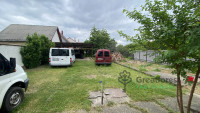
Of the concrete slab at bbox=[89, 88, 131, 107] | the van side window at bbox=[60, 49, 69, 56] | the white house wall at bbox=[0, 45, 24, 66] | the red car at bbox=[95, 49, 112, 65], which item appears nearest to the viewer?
the concrete slab at bbox=[89, 88, 131, 107]

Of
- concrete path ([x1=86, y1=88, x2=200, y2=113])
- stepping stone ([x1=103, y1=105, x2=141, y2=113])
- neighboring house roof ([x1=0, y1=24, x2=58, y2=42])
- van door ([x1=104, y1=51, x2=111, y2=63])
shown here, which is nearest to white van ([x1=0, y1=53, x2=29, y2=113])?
concrete path ([x1=86, y1=88, x2=200, y2=113])

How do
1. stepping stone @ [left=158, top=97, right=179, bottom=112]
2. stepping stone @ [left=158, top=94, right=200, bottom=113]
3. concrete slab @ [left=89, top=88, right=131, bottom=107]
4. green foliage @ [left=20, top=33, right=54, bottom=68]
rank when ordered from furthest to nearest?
green foliage @ [left=20, top=33, right=54, bottom=68] < concrete slab @ [left=89, top=88, right=131, bottom=107] < stepping stone @ [left=158, top=97, right=179, bottom=112] < stepping stone @ [left=158, top=94, right=200, bottom=113]

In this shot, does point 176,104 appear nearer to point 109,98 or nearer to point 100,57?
point 109,98

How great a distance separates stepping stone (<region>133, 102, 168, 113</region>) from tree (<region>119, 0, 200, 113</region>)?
77 cm

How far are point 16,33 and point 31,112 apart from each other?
18.0 m

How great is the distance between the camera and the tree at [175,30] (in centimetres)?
115

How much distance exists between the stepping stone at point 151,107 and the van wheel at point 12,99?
3.34 m

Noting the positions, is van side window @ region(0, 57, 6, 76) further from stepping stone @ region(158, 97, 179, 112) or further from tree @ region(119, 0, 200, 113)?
stepping stone @ region(158, 97, 179, 112)

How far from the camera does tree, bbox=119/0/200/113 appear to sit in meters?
1.15

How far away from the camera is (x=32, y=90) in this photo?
10.8ft

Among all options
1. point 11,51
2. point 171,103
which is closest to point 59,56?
point 11,51

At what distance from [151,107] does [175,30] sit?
2140mm

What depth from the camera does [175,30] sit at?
117 cm

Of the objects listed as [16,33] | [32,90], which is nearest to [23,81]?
[32,90]
